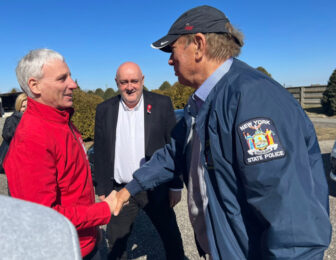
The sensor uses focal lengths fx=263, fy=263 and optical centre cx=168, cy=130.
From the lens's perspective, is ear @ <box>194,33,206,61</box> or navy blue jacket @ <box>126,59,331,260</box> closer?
navy blue jacket @ <box>126,59,331,260</box>

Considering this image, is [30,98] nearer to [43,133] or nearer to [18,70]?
[18,70]

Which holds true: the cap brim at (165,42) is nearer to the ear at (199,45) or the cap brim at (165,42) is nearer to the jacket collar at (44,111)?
the ear at (199,45)

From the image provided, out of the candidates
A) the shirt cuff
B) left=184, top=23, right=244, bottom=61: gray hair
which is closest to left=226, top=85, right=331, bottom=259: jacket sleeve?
left=184, top=23, right=244, bottom=61: gray hair

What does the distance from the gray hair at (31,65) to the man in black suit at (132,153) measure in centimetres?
118

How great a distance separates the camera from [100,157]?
8.91ft

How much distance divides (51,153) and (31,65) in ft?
1.72

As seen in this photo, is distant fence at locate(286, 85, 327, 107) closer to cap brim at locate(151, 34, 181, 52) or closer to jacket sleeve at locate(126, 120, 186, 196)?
jacket sleeve at locate(126, 120, 186, 196)

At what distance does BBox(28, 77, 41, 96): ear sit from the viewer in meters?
1.52

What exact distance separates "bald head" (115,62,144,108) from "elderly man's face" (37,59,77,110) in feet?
3.27

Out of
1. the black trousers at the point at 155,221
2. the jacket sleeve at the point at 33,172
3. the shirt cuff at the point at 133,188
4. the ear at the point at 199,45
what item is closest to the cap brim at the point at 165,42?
the ear at the point at 199,45

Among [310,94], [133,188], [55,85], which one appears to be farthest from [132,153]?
[310,94]

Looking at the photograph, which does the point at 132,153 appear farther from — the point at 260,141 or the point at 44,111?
the point at 260,141

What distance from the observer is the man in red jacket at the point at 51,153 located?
52.8 inches

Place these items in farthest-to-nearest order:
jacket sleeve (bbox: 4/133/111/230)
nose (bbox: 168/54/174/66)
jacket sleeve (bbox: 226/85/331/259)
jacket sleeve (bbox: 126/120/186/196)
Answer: jacket sleeve (bbox: 126/120/186/196)
nose (bbox: 168/54/174/66)
jacket sleeve (bbox: 4/133/111/230)
jacket sleeve (bbox: 226/85/331/259)
